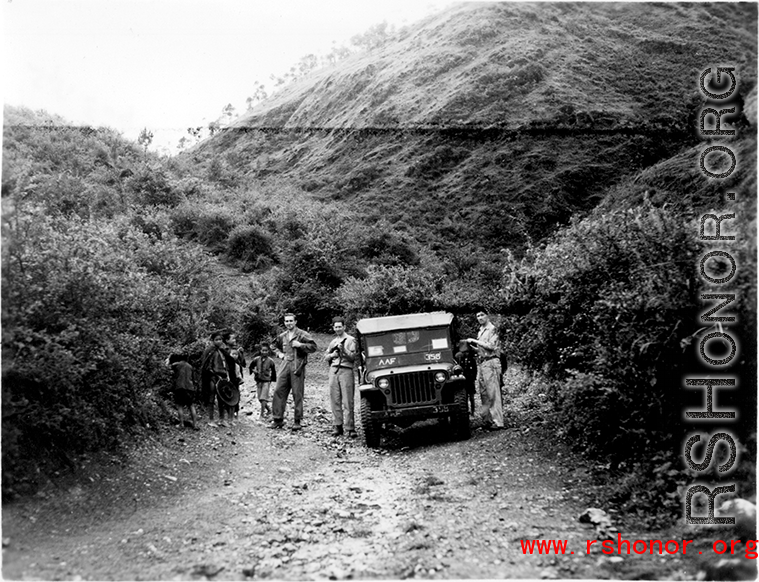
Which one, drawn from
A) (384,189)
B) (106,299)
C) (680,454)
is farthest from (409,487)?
(384,189)

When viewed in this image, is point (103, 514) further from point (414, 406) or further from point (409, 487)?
point (414, 406)

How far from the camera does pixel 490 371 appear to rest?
958 centimetres

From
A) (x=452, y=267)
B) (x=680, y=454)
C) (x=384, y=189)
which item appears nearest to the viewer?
(x=680, y=454)

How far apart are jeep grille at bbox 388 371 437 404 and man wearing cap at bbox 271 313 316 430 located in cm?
184

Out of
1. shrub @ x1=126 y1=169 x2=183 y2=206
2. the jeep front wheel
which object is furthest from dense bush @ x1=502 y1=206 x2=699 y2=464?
shrub @ x1=126 y1=169 x2=183 y2=206

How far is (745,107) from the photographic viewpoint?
593 cm

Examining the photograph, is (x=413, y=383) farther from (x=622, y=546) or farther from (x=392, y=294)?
(x=392, y=294)

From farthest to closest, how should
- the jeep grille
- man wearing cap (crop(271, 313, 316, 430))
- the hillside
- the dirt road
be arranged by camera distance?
the hillside
man wearing cap (crop(271, 313, 316, 430))
the jeep grille
the dirt road

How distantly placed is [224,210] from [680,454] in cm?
2856

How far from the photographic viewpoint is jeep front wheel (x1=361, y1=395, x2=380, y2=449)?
356 inches

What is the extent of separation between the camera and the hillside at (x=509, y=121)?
35000mm

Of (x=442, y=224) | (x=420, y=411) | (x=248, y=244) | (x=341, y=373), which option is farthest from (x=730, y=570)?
(x=442, y=224)

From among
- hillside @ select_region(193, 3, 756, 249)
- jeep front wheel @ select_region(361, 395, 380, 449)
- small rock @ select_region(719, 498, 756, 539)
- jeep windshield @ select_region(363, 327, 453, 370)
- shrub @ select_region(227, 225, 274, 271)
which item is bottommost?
jeep front wheel @ select_region(361, 395, 380, 449)

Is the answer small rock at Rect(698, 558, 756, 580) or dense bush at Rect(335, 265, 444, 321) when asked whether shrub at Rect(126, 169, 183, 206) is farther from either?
small rock at Rect(698, 558, 756, 580)
